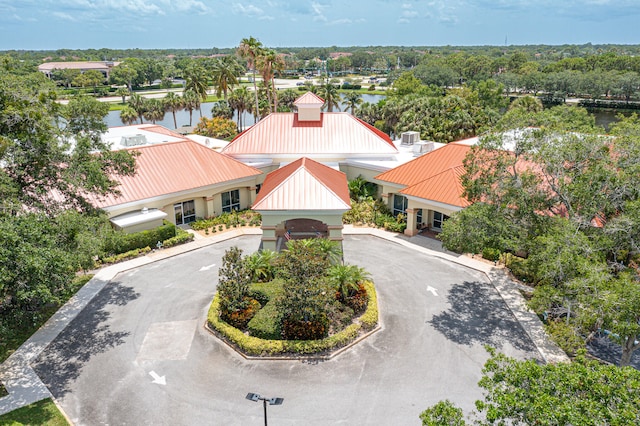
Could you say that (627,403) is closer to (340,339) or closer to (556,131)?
(340,339)

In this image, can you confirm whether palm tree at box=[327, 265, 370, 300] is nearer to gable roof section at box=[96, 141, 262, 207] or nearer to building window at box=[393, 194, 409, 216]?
building window at box=[393, 194, 409, 216]

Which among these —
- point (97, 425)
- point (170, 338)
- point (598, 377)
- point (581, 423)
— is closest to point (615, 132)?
point (598, 377)

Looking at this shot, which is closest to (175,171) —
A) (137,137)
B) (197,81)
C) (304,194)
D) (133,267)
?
(137,137)

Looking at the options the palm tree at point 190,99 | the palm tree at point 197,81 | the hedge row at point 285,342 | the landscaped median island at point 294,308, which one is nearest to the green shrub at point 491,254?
the landscaped median island at point 294,308

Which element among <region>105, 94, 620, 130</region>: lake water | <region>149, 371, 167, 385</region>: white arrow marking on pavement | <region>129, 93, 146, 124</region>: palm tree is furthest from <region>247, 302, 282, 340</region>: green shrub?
<region>105, 94, 620, 130</region>: lake water

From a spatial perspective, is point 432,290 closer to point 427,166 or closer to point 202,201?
point 427,166

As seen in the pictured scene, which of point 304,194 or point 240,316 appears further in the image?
point 304,194
